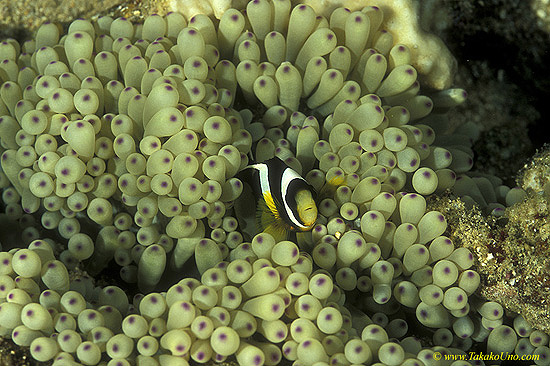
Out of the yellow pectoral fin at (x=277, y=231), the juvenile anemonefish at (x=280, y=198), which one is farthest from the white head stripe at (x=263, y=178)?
the yellow pectoral fin at (x=277, y=231)

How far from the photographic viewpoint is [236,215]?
1739 millimetres

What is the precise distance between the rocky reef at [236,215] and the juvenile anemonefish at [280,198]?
0.07 metres

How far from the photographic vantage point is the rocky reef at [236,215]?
1346mm

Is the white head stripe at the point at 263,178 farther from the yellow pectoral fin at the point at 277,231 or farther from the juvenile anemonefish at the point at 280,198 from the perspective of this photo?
the yellow pectoral fin at the point at 277,231

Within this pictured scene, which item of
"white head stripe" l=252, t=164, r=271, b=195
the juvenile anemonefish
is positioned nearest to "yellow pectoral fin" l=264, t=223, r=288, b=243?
the juvenile anemonefish

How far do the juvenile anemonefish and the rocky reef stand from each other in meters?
0.07

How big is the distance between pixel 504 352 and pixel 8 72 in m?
2.01

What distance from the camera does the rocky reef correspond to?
1.35 metres

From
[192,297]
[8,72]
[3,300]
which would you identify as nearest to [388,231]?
[192,297]

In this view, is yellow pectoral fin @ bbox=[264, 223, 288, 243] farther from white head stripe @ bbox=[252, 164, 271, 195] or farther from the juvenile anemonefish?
white head stripe @ bbox=[252, 164, 271, 195]

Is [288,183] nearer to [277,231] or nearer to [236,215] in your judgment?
[277,231]

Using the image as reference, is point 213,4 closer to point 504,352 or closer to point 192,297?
Result: point 192,297

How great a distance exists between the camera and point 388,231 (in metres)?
1.62

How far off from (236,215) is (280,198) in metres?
0.22
